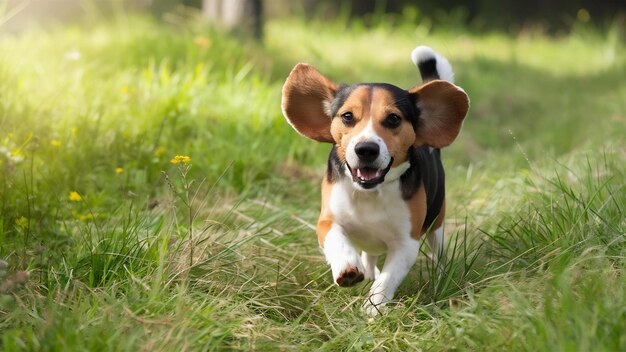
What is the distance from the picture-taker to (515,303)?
2994mm

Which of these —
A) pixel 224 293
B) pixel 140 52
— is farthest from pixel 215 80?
pixel 224 293

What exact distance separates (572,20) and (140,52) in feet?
33.2

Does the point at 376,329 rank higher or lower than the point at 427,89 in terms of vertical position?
lower

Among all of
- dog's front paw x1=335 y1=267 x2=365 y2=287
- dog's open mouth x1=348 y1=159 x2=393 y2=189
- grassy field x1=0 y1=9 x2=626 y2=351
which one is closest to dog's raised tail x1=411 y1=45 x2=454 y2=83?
grassy field x1=0 y1=9 x2=626 y2=351

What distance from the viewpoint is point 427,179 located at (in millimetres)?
3975

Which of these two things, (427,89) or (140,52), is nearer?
(427,89)

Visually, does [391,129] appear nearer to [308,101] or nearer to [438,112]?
[438,112]

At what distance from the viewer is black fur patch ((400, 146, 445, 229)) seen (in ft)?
12.1

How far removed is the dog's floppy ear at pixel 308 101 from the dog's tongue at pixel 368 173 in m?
0.44

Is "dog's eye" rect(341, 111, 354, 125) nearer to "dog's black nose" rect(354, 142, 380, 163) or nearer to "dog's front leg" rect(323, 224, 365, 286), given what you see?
"dog's black nose" rect(354, 142, 380, 163)

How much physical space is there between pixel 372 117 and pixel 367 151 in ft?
0.62

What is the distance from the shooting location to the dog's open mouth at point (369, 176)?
11.3 feet

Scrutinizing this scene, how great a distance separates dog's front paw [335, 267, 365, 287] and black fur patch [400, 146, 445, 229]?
1.51 ft

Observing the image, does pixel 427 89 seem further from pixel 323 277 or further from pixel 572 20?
pixel 572 20
